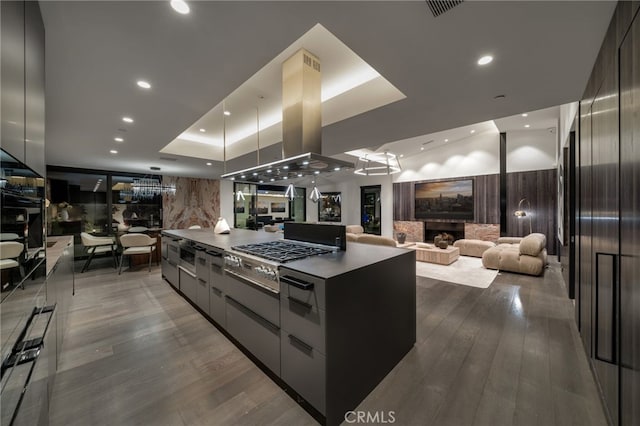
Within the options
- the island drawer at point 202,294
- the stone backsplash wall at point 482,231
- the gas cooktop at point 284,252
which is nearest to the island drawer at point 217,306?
the island drawer at point 202,294

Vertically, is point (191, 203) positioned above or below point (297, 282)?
above

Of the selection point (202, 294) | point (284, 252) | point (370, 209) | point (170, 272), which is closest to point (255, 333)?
point (284, 252)

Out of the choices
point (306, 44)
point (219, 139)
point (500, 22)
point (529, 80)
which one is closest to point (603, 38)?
point (529, 80)

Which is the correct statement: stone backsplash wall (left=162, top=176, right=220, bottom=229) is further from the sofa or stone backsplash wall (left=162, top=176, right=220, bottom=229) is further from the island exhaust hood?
the sofa

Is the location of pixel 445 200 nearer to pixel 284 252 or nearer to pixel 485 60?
pixel 485 60

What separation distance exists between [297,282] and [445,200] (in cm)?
799

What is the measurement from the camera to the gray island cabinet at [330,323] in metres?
1.47

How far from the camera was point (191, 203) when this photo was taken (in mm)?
8047

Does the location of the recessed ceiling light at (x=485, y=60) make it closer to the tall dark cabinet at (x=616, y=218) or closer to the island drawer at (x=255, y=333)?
the tall dark cabinet at (x=616, y=218)

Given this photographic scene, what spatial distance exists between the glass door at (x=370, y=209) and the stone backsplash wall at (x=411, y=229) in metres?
0.84

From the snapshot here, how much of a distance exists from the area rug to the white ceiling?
2939mm

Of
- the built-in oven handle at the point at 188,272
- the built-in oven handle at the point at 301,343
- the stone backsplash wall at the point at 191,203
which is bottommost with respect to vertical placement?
the built-in oven handle at the point at 301,343

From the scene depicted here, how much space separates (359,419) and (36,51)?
2889 mm

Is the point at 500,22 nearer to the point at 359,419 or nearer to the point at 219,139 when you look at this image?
the point at 359,419
